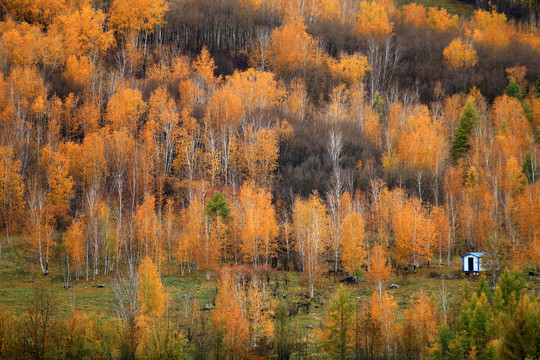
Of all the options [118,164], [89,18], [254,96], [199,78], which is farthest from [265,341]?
[89,18]

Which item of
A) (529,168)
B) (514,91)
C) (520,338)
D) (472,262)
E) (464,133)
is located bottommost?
(472,262)

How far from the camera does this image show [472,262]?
170 feet

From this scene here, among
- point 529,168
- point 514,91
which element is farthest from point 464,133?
point 514,91

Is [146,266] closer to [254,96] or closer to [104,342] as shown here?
[104,342]

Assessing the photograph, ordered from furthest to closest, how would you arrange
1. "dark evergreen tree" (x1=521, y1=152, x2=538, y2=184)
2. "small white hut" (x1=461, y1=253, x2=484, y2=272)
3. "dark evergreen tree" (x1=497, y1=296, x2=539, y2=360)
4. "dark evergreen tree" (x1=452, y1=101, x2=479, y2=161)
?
"dark evergreen tree" (x1=452, y1=101, x2=479, y2=161)
"dark evergreen tree" (x1=521, y1=152, x2=538, y2=184)
"small white hut" (x1=461, y1=253, x2=484, y2=272)
"dark evergreen tree" (x1=497, y1=296, x2=539, y2=360)

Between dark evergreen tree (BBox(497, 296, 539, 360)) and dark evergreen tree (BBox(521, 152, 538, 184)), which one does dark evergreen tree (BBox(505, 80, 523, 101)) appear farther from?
dark evergreen tree (BBox(497, 296, 539, 360))

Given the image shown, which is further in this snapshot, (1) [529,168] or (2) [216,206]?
(1) [529,168]

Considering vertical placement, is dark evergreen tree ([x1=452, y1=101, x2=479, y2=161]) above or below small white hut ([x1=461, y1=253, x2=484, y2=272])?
above

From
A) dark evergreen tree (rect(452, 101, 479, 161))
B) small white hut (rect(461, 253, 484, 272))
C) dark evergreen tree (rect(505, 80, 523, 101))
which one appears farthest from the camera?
dark evergreen tree (rect(505, 80, 523, 101))

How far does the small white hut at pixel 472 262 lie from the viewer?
51219mm

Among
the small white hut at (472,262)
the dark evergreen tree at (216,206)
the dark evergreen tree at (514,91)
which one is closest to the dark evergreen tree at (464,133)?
the dark evergreen tree at (514,91)

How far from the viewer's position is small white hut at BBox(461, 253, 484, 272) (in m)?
51.2

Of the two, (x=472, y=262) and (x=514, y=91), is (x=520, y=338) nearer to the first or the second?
(x=472, y=262)

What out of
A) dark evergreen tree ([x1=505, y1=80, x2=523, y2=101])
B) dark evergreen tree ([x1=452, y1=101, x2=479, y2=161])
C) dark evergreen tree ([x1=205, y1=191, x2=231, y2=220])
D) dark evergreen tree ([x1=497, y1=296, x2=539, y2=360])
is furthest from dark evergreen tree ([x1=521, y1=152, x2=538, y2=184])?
dark evergreen tree ([x1=205, y1=191, x2=231, y2=220])
